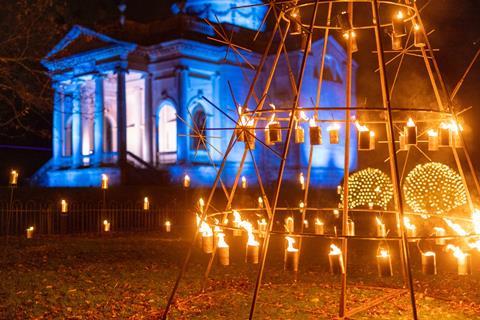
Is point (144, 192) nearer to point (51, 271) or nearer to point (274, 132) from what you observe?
point (51, 271)

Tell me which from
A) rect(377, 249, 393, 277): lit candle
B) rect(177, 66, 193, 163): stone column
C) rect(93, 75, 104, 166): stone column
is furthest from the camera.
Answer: rect(93, 75, 104, 166): stone column

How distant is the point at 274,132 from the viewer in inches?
316

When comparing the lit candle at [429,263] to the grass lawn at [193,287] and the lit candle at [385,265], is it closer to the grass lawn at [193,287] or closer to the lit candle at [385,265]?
the lit candle at [385,265]

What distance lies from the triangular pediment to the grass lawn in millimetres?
17845

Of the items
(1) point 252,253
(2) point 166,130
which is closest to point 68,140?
(2) point 166,130

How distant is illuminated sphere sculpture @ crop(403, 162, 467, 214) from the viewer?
1648 cm

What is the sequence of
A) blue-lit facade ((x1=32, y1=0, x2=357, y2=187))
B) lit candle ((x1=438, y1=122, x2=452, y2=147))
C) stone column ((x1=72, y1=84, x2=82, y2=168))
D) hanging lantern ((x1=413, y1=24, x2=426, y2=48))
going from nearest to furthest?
lit candle ((x1=438, y1=122, x2=452, y2=147)) < hanging lantern ((x1=413, y1=24, x2=426, y2=48)) < blue-lit facade ((x1=32, y1=0, x2=357, y2=187)) < stone column ((x1=72, y1=84, x2=82, y2=168))

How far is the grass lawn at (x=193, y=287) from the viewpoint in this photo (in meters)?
9.16

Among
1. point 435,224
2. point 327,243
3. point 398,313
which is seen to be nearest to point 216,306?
point 398,313

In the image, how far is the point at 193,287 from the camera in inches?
440

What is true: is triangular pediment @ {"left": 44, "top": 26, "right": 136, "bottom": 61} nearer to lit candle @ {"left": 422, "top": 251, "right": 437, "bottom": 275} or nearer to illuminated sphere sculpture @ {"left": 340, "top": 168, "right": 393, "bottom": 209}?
illuminated sphere sculpture @ {"left": 340, "top": 168, "right": 393, "bottom": 209}

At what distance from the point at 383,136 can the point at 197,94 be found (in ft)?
44.8

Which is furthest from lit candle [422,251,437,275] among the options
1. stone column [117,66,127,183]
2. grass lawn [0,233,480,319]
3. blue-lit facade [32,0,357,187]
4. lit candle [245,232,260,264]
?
stone column [117,66,127,183]

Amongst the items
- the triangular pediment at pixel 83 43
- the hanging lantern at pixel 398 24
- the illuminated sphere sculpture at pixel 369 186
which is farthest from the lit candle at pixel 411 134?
the triangular pediment at pixel 83 43
